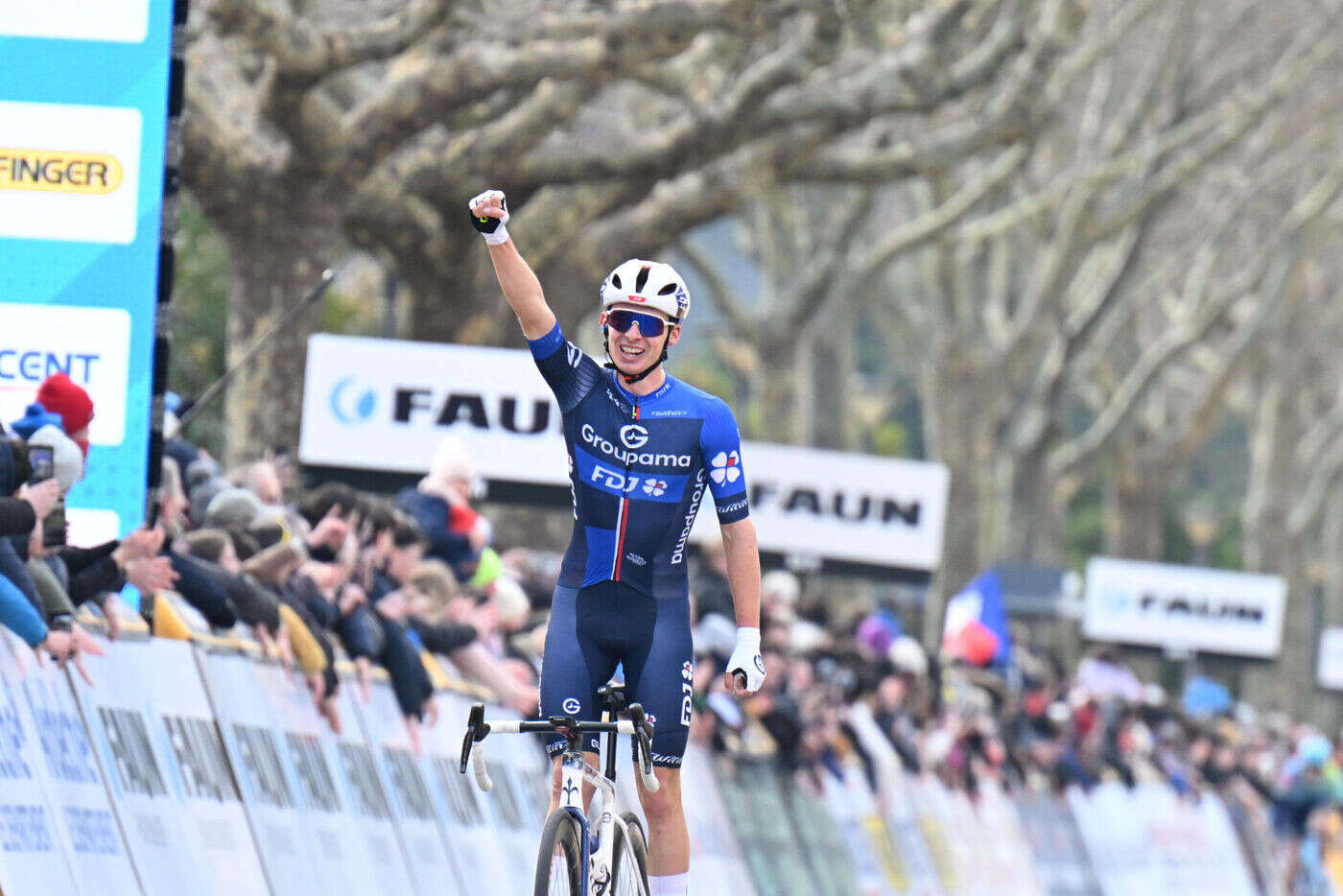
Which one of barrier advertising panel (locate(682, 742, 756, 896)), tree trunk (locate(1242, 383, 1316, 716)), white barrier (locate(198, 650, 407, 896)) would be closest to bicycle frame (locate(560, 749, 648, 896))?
white barrier (locate(198, 650, 407, 896))

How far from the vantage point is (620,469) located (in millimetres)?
8844

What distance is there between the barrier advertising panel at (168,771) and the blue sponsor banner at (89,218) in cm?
107

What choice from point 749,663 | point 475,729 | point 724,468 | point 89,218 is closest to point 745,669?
point 749,663

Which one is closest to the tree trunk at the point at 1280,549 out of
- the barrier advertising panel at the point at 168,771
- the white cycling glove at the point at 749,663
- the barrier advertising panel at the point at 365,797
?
the barrier advertising panel at the point at 365,797

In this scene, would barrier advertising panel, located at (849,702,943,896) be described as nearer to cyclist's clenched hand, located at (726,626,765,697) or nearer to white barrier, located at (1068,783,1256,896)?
white barrier, located at (1068,783,1256,896)

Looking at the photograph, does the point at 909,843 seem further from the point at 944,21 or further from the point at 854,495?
the point at 944,21

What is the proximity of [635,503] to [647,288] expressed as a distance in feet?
2.24

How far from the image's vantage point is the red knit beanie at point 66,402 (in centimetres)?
986

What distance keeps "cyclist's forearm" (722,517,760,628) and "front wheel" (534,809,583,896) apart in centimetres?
105

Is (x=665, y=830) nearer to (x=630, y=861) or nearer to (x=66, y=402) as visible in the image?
(x=630, y=861)

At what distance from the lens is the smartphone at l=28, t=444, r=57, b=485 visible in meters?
9.42

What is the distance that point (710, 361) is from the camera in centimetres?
7419

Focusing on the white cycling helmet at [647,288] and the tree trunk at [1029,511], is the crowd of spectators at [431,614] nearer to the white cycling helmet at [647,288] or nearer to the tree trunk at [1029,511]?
the white cycling helmet at [647,288]

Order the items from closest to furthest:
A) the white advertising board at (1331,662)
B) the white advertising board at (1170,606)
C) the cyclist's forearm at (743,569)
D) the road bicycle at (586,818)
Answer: the road bicycle at (586,818), the cyclist's forearm at (743,569), the white advertising board at (1170,606), the white advertising board at (1331,662)
